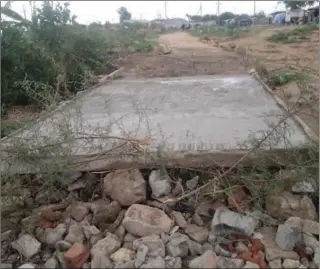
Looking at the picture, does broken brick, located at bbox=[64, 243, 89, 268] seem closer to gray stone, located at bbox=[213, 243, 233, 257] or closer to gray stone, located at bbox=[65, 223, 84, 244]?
gray stone, located at bbox=[65, 223, 84, 244]

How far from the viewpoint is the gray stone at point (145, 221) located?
88.2 inches

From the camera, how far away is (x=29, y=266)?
2059 mm

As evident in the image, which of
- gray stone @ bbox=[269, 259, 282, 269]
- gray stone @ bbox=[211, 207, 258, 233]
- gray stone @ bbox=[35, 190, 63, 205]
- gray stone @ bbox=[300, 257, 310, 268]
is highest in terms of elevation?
gray stone @ bbox=[35, 190, 63, 205]

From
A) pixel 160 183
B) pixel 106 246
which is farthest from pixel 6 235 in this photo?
pixel 160 183

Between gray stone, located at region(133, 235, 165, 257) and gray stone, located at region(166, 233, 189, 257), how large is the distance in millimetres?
45

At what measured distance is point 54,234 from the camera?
7.49 ft

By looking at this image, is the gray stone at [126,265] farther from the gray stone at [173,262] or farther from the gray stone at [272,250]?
the gray stone at [272,250]

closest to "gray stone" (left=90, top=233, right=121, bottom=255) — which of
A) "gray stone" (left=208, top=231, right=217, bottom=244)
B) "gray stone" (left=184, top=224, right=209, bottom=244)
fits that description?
"gray stone" (left=184, top=224, right=209, bottom=244)

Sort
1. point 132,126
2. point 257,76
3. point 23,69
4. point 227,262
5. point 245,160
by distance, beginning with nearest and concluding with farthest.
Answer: point 227,262, point 245,160, point 132,126, point 23,69, point 257,76

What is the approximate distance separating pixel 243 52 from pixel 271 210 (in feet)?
31.5

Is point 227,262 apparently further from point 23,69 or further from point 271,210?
point 23,69

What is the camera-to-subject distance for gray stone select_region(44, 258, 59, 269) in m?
2.07

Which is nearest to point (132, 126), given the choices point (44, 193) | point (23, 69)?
point (44, 193)

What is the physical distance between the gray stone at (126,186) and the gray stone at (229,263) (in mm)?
746
